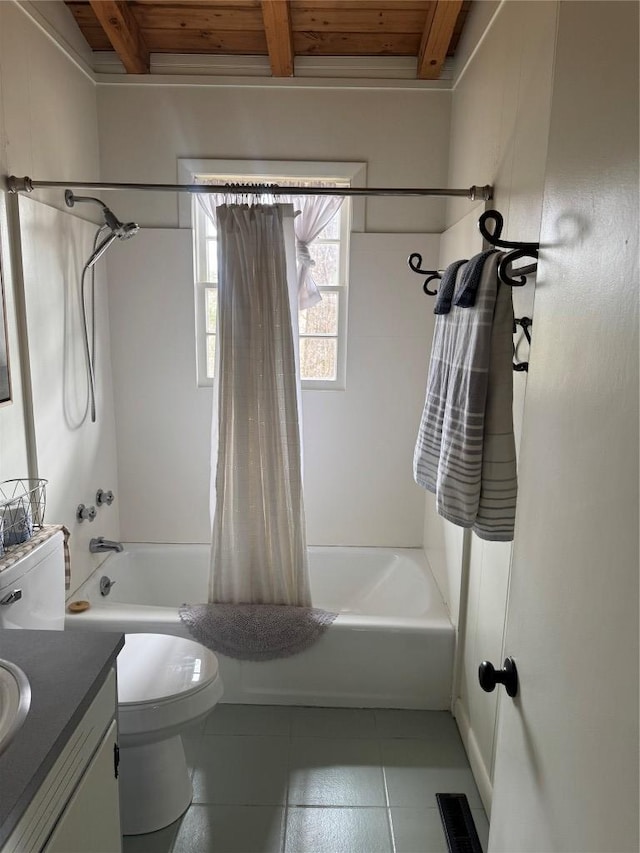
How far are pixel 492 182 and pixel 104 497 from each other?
2159mm

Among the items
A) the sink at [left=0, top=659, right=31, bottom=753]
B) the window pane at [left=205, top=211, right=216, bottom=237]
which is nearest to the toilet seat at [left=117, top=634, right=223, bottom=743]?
the sink at [left=0, top=659, right=31, bottom=753]

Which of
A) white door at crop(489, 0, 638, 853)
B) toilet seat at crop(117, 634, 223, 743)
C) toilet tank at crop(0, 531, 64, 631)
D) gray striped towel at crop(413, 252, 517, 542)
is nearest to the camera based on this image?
white door at crop(489, 0, 638, 853)

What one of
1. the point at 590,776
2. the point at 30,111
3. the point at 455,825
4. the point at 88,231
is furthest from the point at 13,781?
the point at 88,231

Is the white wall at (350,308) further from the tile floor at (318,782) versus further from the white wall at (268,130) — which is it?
the tile floor at (318,782)

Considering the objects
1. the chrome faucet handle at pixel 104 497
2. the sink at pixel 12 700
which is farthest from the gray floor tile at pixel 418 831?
the chrome faucet handle at pixel 104 497

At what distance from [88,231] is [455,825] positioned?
2685 mm

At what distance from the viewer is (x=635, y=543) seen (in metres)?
0.62

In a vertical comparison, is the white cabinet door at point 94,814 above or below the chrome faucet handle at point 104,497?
below

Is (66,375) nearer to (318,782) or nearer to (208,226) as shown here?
(208,226)

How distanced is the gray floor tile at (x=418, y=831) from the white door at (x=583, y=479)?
0.93 metres

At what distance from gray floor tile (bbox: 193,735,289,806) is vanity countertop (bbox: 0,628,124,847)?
102 cm

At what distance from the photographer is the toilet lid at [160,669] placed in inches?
67.4

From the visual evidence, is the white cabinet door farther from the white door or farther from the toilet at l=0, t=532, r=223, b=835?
the white door

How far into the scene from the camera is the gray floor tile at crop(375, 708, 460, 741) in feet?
7.39
